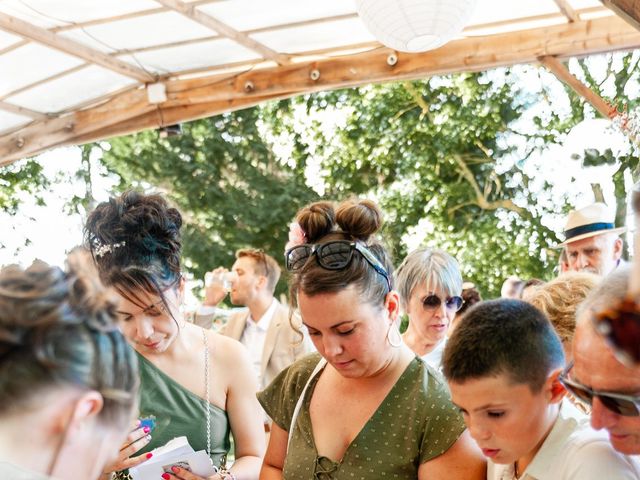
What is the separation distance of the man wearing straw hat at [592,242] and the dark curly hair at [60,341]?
3466 millimetres

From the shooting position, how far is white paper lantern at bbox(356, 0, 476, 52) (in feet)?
13.5

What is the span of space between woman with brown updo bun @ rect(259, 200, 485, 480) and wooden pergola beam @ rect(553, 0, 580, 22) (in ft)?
10.9

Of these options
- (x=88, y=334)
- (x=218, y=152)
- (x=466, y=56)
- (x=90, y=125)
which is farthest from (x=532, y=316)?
(x=218, y=152)

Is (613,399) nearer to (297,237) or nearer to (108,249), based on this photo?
(297,237)

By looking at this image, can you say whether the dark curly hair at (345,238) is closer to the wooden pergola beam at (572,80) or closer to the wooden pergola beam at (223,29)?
the wooden pergola beam at (572,80)

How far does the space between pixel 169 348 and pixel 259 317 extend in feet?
10.6

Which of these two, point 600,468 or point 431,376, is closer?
point 600,468

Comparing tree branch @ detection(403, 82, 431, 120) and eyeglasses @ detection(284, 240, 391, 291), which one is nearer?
eyeglasses @ detection(284, 240, 391, 291)

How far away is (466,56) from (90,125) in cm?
360

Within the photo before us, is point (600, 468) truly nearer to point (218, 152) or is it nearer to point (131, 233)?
point (131, 233)

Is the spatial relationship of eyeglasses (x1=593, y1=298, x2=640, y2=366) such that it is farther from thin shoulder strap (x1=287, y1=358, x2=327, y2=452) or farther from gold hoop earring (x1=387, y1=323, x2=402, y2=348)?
thin shoulder strap (x1=287, y1=358, x2=327, y2=452)

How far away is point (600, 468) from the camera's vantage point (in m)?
1.70

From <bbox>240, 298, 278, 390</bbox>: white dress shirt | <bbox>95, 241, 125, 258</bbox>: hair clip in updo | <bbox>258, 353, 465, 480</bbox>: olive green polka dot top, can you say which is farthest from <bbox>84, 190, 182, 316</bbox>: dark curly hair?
<bbox>240, 298, 278, 390</bbox>: white dress shirt

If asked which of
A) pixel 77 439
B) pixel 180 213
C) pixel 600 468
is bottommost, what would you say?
pixel 600 468
